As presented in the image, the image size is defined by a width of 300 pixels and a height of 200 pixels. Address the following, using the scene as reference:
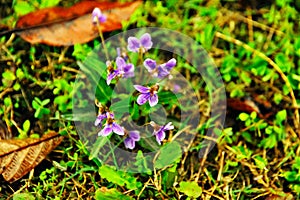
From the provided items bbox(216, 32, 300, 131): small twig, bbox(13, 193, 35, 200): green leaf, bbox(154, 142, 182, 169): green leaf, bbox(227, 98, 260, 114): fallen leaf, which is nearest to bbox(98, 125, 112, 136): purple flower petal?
bbox(154, 142, 182, 169): green leaf

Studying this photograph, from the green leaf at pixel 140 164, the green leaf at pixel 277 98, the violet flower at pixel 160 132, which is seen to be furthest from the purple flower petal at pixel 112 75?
the green leaf at pixel 277 98

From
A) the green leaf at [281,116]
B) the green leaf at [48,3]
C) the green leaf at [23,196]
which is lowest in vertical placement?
the green leaf at [23,196]

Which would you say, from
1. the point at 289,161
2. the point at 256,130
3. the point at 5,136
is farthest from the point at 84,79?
the point at 289,161

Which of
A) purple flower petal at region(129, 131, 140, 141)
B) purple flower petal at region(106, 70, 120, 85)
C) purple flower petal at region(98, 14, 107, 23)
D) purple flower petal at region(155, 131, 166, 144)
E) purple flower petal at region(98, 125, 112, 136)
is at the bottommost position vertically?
purple flower petal at region(129, 131, 140, 141)

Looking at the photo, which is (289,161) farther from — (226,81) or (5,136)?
(5,136)

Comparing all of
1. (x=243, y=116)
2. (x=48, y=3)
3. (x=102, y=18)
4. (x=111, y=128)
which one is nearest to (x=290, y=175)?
(x=243, y=116)

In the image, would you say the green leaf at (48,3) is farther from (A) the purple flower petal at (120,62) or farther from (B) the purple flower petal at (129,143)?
(B) the purple flower petal at (129,143)

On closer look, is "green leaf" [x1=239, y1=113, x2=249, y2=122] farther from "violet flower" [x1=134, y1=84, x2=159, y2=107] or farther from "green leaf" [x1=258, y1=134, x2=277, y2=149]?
"violet flower" [x1=134, y1=84, x2=159, y2=107]
